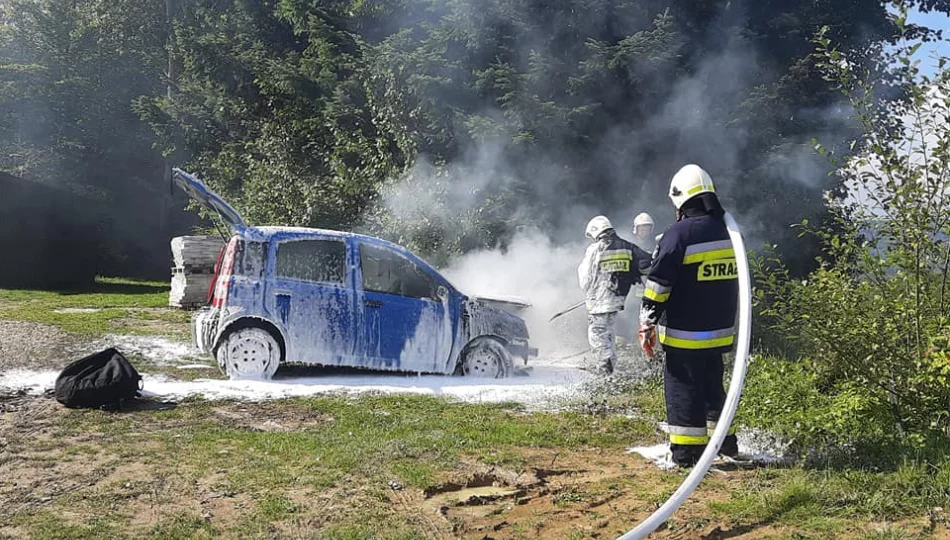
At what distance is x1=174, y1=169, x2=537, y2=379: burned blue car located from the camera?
8.09 meters

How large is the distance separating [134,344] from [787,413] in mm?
8609

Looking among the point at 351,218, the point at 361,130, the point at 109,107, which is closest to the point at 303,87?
the point at 361,130

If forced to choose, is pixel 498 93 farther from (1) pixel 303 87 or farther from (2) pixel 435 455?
(2) pixel 435 455

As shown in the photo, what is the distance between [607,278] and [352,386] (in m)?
3.10

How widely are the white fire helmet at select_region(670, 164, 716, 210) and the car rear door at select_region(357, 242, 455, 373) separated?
11.9ft

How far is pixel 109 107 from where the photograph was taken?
3034cm

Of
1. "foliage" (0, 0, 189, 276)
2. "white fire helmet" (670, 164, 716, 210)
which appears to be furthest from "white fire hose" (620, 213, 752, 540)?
"foliage" (0, 0, 189, 276)

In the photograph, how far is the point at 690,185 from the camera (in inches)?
218

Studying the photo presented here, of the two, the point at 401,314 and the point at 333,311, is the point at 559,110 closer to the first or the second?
the point at 401,314

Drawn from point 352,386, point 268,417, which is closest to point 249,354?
point 352,386

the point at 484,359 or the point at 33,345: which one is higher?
the point at 484,359

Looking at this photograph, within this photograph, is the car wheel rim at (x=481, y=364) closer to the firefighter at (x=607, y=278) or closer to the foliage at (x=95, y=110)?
the firefighter at (x=607, y=278)

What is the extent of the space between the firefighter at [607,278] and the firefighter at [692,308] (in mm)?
3343

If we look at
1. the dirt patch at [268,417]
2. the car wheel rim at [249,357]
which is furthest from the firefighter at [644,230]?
the dirt patch at [268,417]
